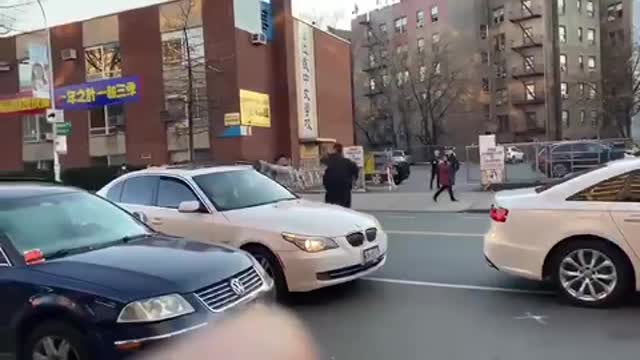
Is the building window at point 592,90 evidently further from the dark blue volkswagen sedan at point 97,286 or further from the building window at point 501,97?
the dark blue volkswagen sedan at point 97,286

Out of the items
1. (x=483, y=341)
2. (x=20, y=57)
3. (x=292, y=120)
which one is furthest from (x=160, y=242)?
(x=20, y=57)

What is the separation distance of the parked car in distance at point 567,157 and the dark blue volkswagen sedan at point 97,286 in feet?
65.6

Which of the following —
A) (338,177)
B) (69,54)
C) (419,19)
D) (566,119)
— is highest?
(419,19)

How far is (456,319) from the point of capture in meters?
6.41

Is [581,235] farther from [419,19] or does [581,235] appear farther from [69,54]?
[419,19]

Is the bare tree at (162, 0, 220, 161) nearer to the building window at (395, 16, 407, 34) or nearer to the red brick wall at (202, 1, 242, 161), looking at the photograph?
the red brick wall at (202, 1, 242, 161)

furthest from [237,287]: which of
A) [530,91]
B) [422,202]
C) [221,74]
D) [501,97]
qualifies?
[501,97]

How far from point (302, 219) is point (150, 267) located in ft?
9.35

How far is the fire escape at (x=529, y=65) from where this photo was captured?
64.4 m

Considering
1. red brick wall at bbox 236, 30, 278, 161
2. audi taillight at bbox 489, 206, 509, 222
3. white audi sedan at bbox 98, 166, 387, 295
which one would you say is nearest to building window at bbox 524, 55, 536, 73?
red brick wall at bbox 236, 30, 278, 161

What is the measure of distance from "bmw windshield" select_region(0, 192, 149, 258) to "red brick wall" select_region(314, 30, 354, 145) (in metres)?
35.4

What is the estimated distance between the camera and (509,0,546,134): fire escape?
64.4m

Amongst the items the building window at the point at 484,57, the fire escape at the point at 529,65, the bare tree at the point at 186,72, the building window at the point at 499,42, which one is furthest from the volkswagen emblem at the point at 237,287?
the building window at the point at 484,57

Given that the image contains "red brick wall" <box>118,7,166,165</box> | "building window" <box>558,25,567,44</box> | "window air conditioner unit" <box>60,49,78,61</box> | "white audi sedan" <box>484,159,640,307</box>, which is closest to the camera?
"white audi sedan" <box>484,159,640,307</box>
